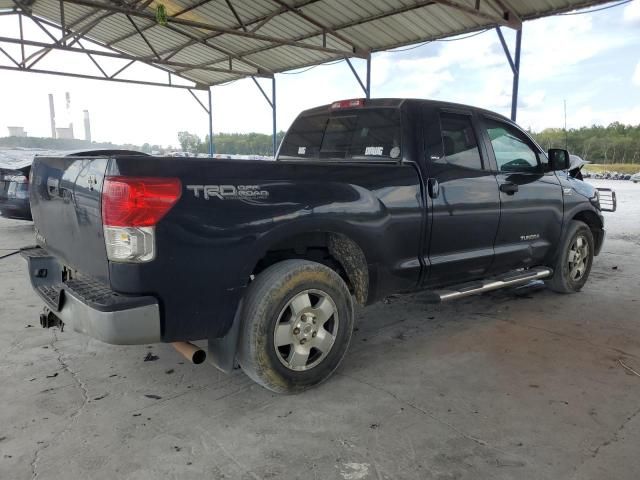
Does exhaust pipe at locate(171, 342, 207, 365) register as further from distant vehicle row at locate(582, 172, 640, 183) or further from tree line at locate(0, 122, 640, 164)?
distant vehicle row at locate(582, 172, 640, 183)

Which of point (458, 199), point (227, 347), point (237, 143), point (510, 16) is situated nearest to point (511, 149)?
point (458, 199)

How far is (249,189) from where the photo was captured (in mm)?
2639

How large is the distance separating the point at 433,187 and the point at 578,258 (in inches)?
108

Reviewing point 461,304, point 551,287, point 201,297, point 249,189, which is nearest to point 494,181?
point 461,304

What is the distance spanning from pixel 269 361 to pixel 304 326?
1.05 feet

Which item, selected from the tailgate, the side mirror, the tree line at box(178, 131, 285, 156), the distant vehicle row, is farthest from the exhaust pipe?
the distant vehicle row

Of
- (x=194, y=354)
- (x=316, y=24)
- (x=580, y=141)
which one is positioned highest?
(x=316, y=24)

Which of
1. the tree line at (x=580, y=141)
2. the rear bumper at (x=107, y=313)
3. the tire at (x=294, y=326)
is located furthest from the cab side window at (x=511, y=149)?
the tree line at (x=580, y=141)

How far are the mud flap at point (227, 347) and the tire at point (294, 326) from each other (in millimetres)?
41

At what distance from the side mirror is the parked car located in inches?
321

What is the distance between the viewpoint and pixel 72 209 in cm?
276

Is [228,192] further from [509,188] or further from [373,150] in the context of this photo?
[509,188]

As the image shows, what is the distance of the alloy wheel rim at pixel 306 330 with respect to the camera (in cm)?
292

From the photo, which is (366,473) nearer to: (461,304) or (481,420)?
(481,420)
